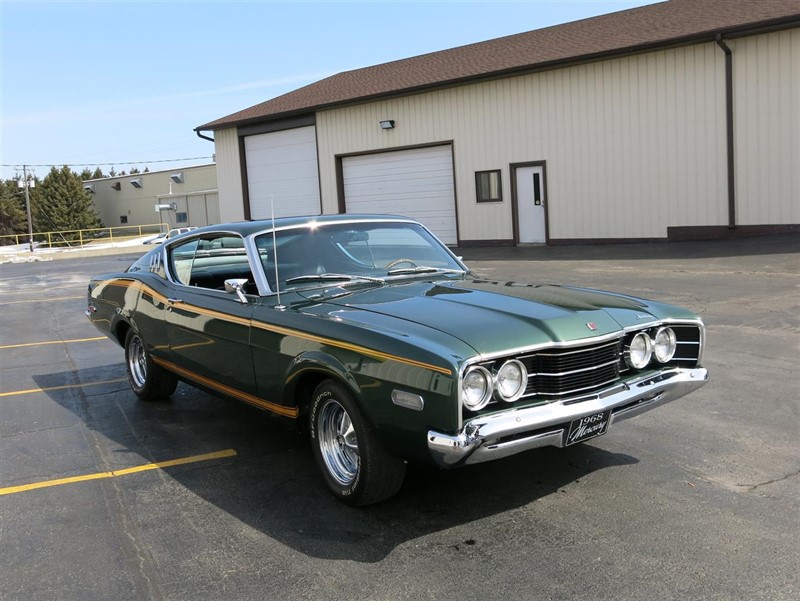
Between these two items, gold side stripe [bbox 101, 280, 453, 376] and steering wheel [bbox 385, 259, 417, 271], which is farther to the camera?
steering wheel [bbox 385, 259, 417, 271]

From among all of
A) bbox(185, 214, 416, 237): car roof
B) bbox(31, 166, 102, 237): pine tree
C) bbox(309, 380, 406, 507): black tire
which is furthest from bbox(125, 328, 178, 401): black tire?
bbox(31, 166, 102, 237): pine tree

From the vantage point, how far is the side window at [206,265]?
5.82 m

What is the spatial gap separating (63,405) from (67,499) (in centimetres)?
243

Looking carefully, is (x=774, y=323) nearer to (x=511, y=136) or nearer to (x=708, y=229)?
(x=708, y=229)

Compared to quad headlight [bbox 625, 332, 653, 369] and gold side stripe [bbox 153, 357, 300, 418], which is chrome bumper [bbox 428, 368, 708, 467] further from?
gold side stripe [bbox 153, 357, 300, 418]

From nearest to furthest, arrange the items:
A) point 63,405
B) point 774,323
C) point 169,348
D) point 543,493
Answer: point 543,493 → point 169,348 → point 63,405 → point 774,323

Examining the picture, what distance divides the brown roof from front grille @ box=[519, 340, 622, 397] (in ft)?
47.6

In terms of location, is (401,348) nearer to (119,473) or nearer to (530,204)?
(119,473)

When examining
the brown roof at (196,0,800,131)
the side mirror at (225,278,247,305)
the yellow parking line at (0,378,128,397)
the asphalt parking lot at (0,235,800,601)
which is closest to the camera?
the asphalt parking lot at (0,235,800,601)

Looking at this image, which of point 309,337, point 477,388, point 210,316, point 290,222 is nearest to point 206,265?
point 210,316

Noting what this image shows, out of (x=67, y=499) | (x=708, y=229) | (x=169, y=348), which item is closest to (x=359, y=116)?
(x=708, y=229)

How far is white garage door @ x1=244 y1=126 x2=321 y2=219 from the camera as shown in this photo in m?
26.0

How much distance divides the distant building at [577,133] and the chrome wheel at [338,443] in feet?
49.1

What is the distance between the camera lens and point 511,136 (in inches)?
805
